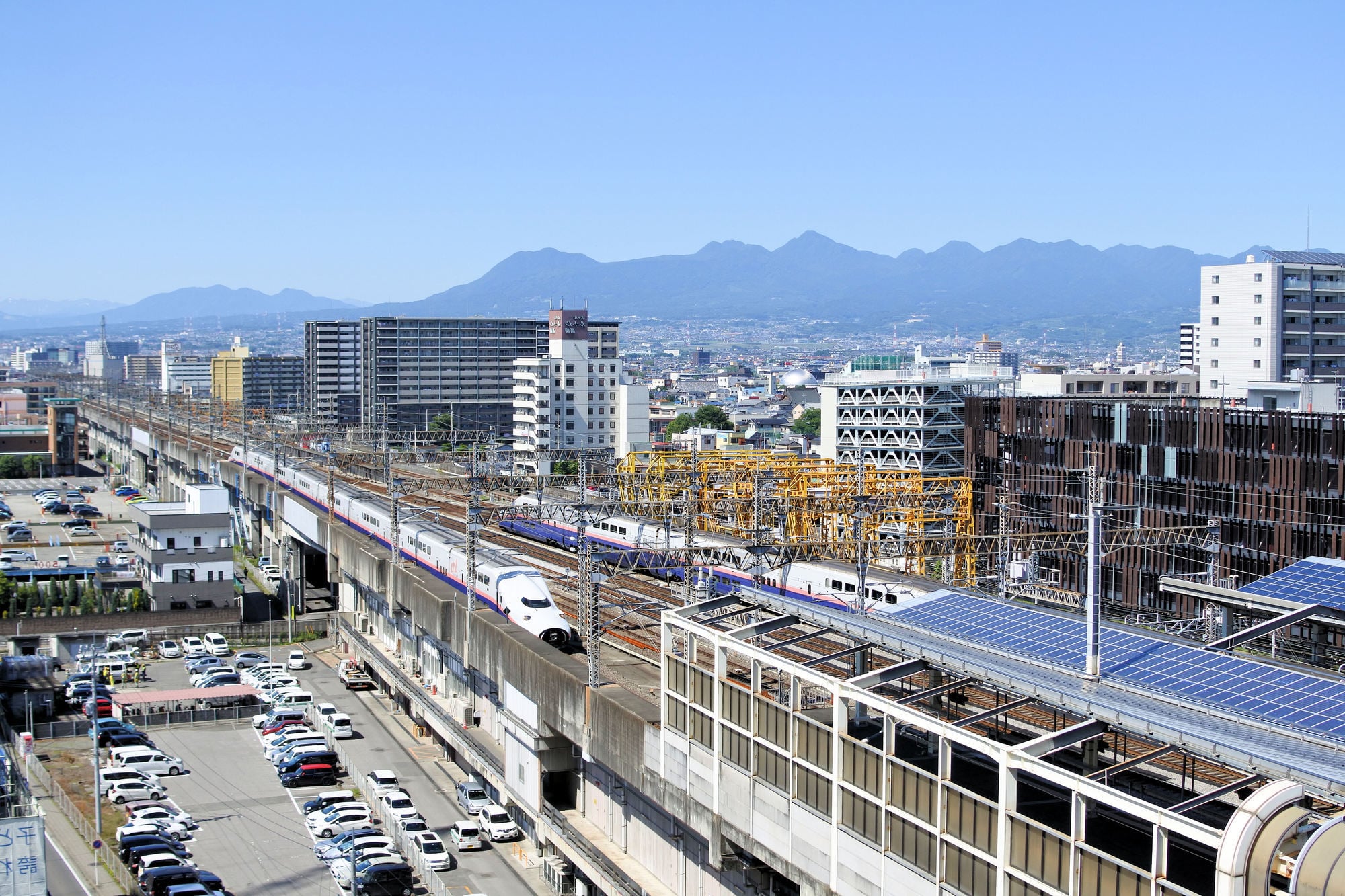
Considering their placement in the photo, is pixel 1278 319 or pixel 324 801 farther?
pixel 1278 319

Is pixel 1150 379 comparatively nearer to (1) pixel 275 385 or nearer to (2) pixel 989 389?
(2) pixel 989 389

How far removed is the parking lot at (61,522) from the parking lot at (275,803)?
63.4ft

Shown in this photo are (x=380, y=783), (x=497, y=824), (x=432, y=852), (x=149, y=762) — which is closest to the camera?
(x=432, y=852)

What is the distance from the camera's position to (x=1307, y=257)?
160 ft

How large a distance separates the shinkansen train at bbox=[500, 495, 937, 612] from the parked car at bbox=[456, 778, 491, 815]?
453 cm

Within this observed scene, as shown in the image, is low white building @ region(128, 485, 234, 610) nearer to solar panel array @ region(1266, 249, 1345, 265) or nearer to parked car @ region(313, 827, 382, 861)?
parked car @ region(313, 827, 382, 861)

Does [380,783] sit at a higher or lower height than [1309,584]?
lower

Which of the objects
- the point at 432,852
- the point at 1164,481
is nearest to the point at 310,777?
the point at 432,852

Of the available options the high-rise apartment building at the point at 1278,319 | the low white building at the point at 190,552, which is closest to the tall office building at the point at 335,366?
the low white building at the point at 190,552

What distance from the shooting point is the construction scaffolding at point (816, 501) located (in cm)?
3164

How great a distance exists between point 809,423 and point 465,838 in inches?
3101

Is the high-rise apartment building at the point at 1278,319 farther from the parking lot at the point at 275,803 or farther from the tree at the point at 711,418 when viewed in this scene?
the tree at the point at 711,418

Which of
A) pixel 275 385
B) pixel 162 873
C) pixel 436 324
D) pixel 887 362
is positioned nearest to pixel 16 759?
pixel 162 873

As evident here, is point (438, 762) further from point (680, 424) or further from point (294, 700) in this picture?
point (680, 424)
